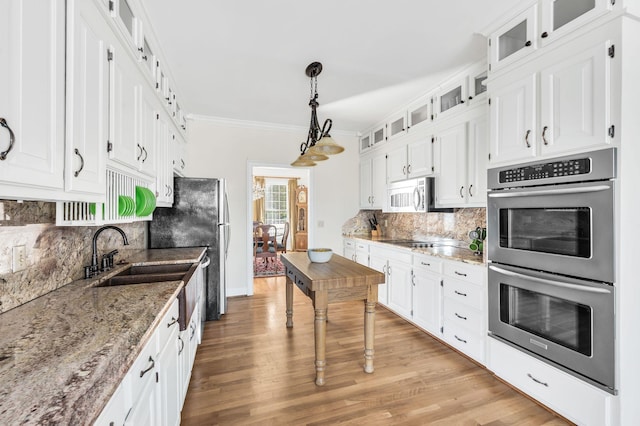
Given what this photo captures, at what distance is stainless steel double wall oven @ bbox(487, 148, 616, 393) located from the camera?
157 cm

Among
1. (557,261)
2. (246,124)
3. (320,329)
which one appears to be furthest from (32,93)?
(246,124)

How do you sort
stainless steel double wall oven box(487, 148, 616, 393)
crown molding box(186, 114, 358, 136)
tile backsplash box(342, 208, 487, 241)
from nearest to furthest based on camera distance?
stainless steel double wall oven box(487, 148, 616, 393)
tile backsplash box(342, 208, 487, 241)
crown molding box(186, 114, 358, 136)

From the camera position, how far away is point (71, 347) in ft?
3.04

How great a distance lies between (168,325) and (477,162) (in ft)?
9.08

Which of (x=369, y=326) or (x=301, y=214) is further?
(x=301, y=214)

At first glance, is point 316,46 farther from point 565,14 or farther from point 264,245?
point 264,245

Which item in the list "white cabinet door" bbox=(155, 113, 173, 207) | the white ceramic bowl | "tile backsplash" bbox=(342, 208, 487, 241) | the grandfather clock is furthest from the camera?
the grandfather clock

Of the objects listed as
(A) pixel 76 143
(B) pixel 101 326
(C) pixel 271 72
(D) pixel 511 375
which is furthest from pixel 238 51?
(D) pixel 511 375

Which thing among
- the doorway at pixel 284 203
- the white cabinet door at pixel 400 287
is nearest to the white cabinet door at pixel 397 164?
the white cabinet door at pixel 400 287

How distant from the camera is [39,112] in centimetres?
93

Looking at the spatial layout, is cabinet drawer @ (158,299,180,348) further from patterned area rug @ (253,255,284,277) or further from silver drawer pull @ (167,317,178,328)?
patterned area rug @ (253,255,284,277)

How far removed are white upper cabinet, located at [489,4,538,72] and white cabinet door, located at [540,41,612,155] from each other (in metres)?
0.25

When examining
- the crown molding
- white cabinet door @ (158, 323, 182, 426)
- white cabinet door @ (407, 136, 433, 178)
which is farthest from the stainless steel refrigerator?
white cabinet door @ (407, 136, 433, 178)

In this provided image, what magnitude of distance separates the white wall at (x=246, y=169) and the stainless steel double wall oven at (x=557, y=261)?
2982 millimetres
